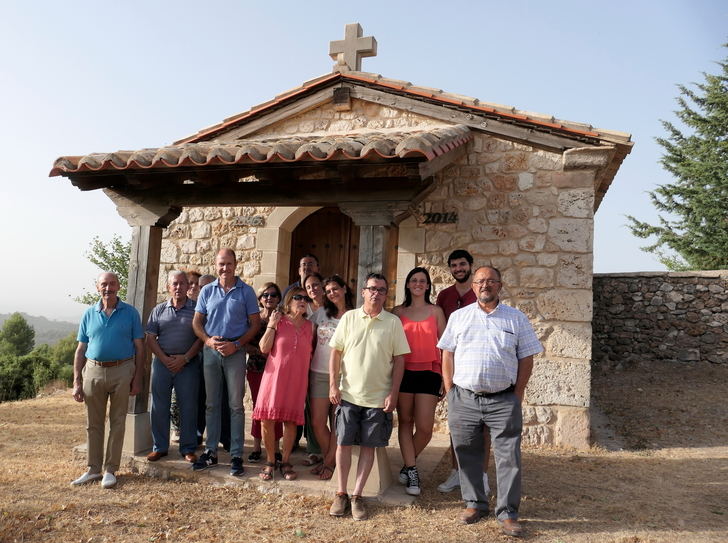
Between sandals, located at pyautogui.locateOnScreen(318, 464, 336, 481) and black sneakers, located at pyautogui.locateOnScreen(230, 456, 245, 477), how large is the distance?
1.94ft

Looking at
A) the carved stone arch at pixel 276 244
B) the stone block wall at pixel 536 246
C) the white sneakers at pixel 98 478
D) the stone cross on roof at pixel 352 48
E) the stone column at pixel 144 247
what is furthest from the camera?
the stone cross on roof at pixel 352 48

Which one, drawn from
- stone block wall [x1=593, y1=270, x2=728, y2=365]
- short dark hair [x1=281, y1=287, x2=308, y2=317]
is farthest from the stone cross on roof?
stone block wall [x1=593, y1=270, x2=728, y2=365]

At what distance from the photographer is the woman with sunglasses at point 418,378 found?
357 cm

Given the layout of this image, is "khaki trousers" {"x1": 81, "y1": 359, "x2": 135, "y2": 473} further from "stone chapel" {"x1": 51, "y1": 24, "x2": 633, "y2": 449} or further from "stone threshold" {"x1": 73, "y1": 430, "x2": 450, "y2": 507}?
"stone chapel" {"x1": 51, "y1": 24, "x2": 633, "y2": 449}

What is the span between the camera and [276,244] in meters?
6.47

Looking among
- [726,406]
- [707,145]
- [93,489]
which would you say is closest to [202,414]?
[93,489]

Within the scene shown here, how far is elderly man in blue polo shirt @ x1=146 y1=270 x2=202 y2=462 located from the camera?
4.09 metres

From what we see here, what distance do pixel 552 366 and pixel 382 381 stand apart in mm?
2692

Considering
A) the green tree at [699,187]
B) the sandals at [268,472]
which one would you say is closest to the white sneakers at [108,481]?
the sandals at [268,472]

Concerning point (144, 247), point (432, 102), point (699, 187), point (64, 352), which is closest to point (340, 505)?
point (144, 247)

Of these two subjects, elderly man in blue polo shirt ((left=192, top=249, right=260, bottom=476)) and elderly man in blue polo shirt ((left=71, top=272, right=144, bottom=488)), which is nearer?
elderly man in blue polo shirt ((left=71, top=272, right=144, bottom=488))

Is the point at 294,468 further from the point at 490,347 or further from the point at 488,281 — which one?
the point at 488,281

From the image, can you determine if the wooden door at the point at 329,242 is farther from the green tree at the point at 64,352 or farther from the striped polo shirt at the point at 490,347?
the green tree at the point at 64,352

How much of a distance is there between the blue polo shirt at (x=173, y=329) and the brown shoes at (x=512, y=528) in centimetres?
261
